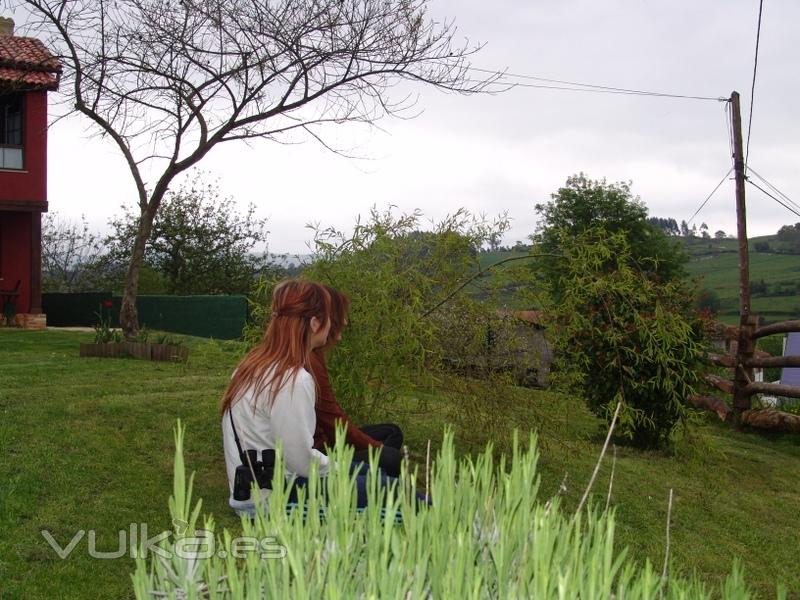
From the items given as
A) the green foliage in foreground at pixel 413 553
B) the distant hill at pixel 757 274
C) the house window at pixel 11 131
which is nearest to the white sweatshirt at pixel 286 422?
the green foliage in foreground at pixel 413 553

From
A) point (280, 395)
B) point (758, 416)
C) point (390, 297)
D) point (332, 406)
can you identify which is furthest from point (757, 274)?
point (280, 395)

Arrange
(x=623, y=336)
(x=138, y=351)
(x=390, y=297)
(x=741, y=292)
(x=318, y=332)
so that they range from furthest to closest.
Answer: (x=741, y=292) → (x=138, y=351) → (x=623, y=336) → (x=390, y=297) → (x=318, y=332)

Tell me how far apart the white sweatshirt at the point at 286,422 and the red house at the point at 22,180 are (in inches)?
787

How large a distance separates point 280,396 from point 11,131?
22113mm

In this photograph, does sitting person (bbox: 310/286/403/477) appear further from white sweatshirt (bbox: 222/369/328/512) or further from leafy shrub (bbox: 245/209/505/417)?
leafy shrub (bbox: 245/209/505/417)

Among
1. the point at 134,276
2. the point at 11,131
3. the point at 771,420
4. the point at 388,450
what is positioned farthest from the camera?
the point at 11,131

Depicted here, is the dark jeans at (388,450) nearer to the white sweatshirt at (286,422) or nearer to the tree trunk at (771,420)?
the white sweatshirt at (286,422)

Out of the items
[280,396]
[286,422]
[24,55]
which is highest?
[24,55]

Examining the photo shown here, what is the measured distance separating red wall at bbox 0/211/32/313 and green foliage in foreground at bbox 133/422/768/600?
76.7 ft

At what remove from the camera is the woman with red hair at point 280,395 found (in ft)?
12.5

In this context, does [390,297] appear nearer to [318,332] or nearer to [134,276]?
[318,332]

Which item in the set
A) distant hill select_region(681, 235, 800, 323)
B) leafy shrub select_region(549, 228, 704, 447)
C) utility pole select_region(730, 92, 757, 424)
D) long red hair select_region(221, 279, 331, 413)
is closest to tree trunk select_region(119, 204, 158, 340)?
leafy shrub select_region(549, 228, 704, 447)

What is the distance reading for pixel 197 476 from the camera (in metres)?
7.40

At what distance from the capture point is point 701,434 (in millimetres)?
9586
